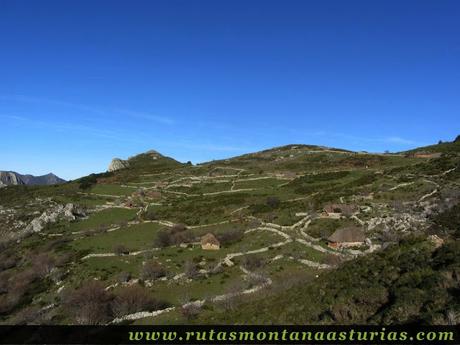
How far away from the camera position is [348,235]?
45.7m

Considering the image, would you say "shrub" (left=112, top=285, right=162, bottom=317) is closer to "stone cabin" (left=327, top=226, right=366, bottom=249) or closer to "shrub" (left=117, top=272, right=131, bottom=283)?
"shrub" (left=117, top=272, right=131, bottom=283)

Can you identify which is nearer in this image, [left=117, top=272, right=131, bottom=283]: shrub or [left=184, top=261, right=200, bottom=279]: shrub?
[left=184, top=261, right=200, bottom=279]: shrub

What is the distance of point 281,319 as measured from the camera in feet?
67.8

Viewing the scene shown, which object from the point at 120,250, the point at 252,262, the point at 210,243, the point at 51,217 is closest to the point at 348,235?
the point at 252,262

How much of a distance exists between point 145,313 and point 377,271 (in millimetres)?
19235

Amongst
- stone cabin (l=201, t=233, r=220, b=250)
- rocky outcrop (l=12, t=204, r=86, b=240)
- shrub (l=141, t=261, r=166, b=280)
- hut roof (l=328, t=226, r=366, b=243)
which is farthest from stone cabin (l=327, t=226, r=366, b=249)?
rocky outcrop (l=12, t=204, r=86, b=240)

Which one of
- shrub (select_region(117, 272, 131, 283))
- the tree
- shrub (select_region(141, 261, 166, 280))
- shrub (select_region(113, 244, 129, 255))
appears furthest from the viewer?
shrub (select_region(113, 244, 129, 255))

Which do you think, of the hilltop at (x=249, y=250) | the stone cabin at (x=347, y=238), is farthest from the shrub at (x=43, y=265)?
the stone cabin at (x=347, y=238)

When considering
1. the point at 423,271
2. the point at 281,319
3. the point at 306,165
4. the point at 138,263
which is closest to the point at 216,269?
the point at 138,263

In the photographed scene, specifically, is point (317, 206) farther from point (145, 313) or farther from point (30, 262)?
point (30, 262)

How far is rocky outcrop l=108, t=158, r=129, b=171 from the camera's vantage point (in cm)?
16212

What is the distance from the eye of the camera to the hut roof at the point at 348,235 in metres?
45.3

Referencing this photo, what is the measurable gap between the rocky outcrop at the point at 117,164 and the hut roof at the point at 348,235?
127m

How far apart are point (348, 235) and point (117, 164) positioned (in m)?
132
